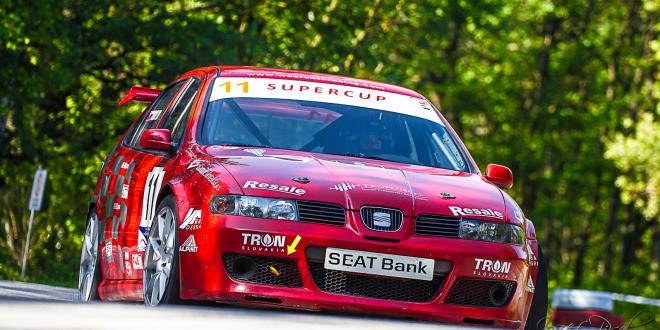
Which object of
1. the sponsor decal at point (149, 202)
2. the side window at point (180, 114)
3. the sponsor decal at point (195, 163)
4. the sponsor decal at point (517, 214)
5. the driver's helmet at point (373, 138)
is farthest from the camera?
the side window at point (180, 114)

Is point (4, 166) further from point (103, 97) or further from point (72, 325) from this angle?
point (72, 325)

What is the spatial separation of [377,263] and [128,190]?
243 cm

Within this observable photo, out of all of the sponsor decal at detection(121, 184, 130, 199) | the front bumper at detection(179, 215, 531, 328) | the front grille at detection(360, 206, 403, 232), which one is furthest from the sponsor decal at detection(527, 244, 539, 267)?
the sponsor decal at detection(121, 184, 130, 199)

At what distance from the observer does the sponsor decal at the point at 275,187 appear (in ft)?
26.0

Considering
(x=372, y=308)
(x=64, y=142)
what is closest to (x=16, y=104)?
(x=64, y=142)

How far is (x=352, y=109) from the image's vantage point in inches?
379

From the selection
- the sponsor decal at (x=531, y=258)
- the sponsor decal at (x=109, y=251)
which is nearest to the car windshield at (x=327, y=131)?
the sponsor decal at (x=531, y=258)

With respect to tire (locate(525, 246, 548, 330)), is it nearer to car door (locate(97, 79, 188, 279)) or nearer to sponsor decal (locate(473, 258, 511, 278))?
sponsor decal (locate(473, 258, 511, 278))

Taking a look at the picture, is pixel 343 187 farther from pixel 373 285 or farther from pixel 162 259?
pixel 162 259

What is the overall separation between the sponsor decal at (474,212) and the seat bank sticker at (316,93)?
166 cm

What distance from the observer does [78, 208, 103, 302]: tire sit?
410 inches

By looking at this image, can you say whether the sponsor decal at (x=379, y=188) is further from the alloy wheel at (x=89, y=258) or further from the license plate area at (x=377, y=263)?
the alloy wheel at (x=89, y=258)

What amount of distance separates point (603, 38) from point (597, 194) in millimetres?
5828

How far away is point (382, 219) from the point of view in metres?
8.01
